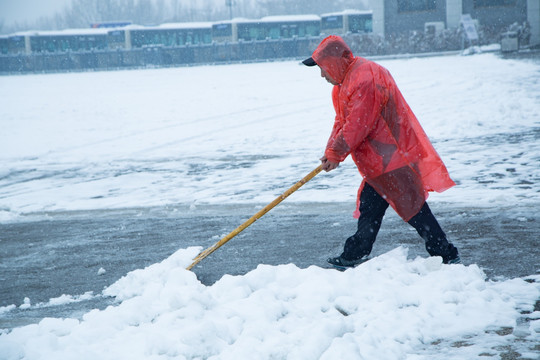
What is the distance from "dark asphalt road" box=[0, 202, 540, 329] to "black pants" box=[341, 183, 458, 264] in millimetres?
344

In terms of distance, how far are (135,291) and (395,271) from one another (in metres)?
1.63

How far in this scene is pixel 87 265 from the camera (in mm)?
4793

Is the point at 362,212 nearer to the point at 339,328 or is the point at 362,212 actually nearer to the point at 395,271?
the point at 395,271

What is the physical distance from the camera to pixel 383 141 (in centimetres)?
384

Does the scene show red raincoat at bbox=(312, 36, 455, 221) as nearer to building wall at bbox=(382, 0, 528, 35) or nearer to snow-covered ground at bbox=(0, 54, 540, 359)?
snow-covered ground at bbox=(0, 54, 540, 359)

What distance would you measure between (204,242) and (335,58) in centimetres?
207

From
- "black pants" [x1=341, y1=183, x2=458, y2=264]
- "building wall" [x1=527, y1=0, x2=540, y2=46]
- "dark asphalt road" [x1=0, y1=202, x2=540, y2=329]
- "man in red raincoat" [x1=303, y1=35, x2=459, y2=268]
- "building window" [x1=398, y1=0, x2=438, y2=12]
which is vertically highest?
"building window" [x1=398, y1=0, x2=438, y2=12]

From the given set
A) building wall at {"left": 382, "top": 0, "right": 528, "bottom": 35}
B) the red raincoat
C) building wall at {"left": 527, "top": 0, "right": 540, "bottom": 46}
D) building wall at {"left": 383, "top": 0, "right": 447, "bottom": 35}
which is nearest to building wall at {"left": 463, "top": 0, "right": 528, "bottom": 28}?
building wall at {"left": 382, "top": 0, "right": 528, "bottom": 35}

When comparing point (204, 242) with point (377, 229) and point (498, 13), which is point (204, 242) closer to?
point (377, 229)

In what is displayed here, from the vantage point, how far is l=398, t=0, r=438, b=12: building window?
38.2 meters

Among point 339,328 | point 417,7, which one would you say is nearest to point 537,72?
point 339,328

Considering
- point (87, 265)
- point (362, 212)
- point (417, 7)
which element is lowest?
point (87, 265)

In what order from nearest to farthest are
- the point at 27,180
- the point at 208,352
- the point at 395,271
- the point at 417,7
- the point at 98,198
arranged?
the point at 208,352, the point at 395,271, the point at 98,198, the point at 27,180, the point at 417,7

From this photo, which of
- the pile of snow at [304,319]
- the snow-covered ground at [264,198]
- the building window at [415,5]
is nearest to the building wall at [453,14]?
the building window at [415,5]
